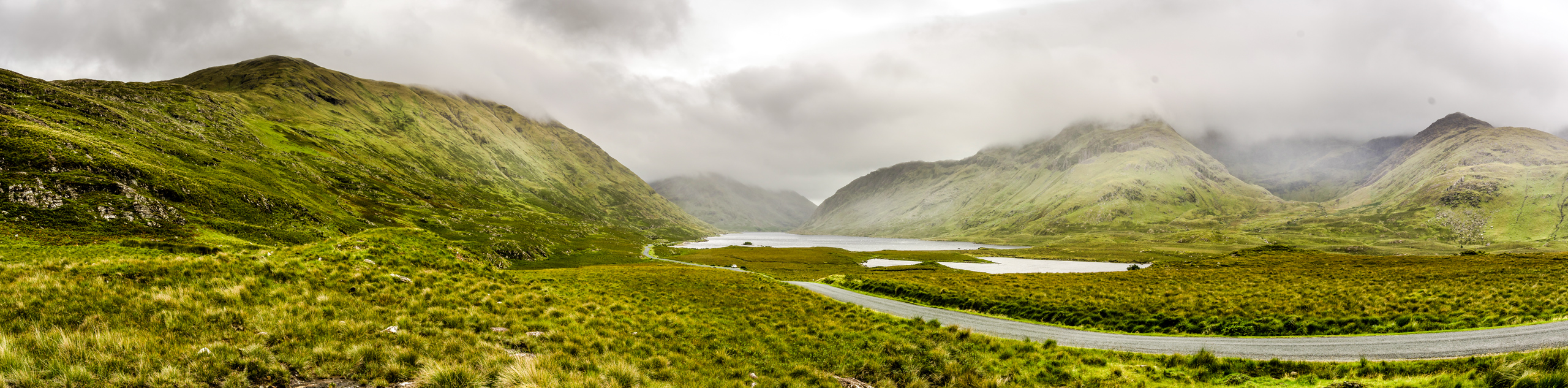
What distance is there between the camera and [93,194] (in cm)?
3731

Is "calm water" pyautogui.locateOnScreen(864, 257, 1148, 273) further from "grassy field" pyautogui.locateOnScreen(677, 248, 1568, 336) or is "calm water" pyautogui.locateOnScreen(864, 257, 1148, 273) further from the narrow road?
the narrow road

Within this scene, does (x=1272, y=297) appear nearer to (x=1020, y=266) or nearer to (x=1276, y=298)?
(x=1276, y=298)

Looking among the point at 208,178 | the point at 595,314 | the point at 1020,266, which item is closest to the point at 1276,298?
the point at 595,314

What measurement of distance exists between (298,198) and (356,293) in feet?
254

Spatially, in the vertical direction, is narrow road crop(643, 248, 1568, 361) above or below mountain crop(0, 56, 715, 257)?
below

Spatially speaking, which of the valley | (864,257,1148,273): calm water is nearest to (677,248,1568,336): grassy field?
the valley

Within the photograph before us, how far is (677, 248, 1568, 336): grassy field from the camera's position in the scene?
19641 mm

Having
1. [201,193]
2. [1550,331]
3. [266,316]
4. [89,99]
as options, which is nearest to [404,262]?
[266,316]

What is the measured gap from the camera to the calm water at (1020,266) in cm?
9275

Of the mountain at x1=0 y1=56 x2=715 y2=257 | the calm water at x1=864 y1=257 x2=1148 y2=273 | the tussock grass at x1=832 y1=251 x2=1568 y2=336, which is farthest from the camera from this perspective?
the calm water at x1=864 y1=257 x2=1148 y2=273

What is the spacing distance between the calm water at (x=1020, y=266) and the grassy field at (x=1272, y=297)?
151 ft

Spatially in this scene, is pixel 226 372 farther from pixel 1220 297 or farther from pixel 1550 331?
pixel 1220 297

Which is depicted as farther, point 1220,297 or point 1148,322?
point 1220,297

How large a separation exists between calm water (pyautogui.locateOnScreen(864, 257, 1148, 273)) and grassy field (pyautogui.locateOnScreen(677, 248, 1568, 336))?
46.0 m
